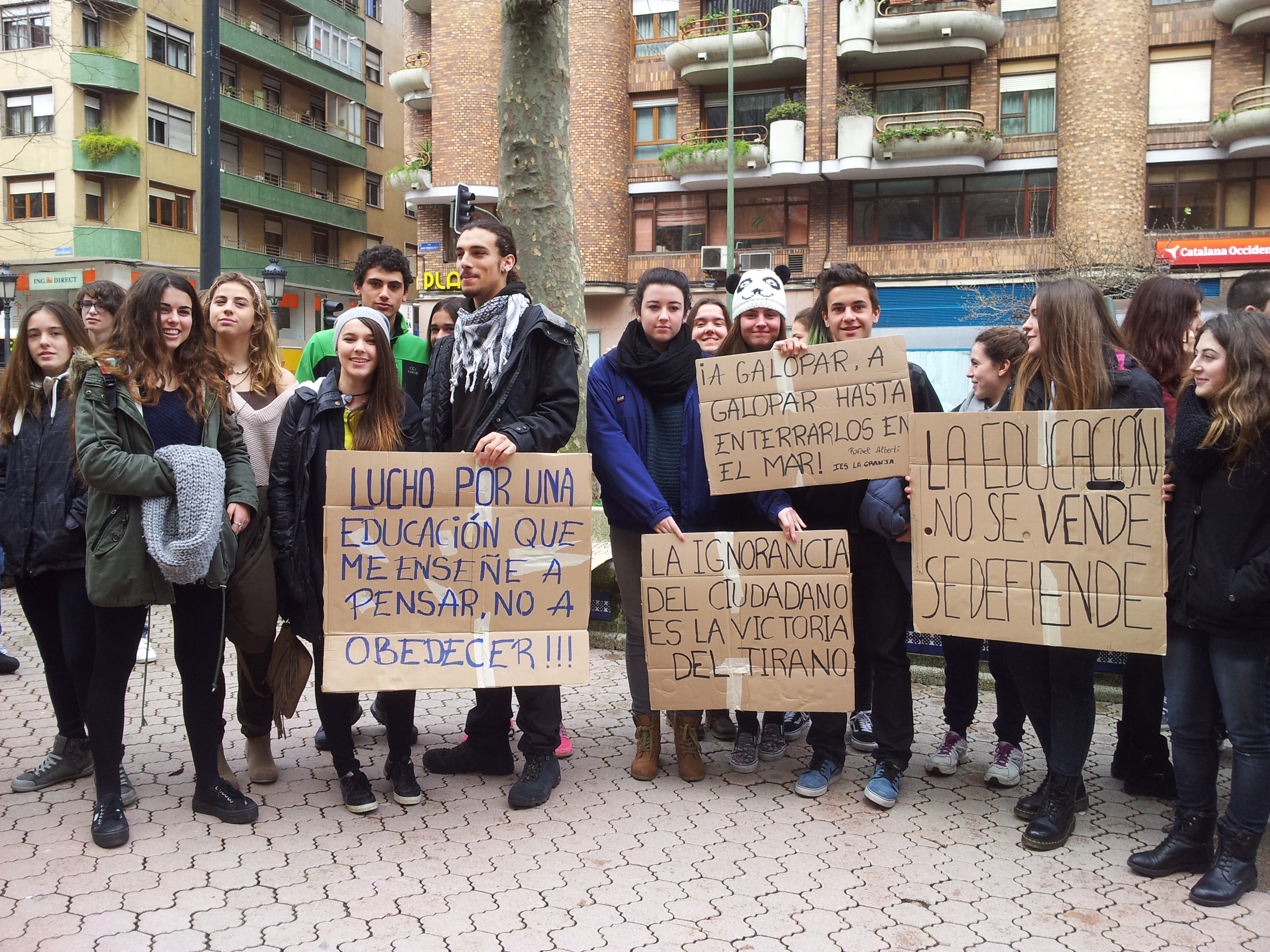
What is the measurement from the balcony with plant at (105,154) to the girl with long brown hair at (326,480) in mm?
34397

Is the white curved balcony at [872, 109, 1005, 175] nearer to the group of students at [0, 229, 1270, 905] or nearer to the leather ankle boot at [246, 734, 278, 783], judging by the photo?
the group of students at [0, 229, 1270, 905]

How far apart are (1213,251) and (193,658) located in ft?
92.3

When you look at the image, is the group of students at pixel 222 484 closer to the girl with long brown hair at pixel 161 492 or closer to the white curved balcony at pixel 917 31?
the girl with long brown hair at pixel 161 492

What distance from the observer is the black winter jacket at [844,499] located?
4.43 m

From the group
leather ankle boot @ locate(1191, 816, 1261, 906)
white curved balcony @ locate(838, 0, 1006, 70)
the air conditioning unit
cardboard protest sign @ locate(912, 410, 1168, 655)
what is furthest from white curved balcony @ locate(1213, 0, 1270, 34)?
leather ankle boot @ locate(1191, 816, 1261, 906)

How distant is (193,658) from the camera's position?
4.05 meters

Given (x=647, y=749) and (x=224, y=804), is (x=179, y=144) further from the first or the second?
(x=647, y=749)

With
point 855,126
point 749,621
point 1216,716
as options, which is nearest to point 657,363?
point 749,621

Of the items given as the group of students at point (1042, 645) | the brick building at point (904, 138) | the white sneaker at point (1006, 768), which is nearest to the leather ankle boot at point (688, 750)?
the group of students at point (1042, 645)

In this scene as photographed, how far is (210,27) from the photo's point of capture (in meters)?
10.1

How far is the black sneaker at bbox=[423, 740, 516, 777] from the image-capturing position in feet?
15.3

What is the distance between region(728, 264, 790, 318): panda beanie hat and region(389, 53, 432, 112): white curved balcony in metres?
30.2

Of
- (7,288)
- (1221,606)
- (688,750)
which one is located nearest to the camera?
(1221,606)

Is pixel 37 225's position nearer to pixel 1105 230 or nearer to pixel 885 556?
pixel 1105 230
